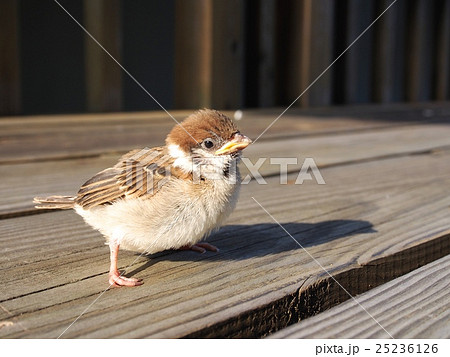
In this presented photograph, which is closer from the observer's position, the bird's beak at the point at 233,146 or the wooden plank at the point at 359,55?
the bird's beak at the point at 233,146

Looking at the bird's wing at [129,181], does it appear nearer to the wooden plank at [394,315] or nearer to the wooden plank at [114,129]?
the wooden plank at [394,315]

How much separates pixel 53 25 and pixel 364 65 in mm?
5476

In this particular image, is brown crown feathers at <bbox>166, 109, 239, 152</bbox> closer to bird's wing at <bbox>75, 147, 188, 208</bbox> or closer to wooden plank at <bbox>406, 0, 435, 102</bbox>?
bird's wing at <bbox>75, 147, 188, 208</bbox>

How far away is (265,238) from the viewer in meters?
2.01

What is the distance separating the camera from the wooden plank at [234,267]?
130 cm

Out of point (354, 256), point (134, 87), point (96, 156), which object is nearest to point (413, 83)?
point (134, 87)

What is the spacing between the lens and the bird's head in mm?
2035

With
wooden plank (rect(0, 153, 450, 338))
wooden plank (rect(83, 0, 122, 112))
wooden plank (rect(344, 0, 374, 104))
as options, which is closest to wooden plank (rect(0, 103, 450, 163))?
wooden plank (rect(83, 0, 122, 112))

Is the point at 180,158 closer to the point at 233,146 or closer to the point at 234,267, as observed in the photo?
the point at 233,146

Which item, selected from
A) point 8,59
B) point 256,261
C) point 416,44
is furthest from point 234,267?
point 416,44

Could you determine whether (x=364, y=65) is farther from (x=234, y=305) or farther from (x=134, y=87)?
(x=234, y=305)

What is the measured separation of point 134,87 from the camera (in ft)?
30.5

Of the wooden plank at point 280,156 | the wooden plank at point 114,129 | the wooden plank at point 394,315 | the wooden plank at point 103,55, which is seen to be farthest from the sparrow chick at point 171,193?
the wooden plank at point 103,55

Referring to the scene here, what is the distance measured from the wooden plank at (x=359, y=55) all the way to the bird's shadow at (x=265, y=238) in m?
6.09
